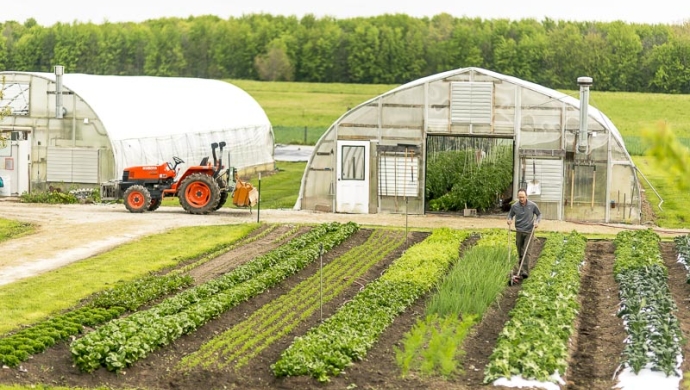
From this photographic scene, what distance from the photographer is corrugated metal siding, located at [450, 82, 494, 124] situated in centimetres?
3130

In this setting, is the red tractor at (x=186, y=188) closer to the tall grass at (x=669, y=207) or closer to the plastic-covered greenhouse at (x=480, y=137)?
the plastic-covered greenhouse at (x=480, y=137)

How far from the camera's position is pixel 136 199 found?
31719 mm

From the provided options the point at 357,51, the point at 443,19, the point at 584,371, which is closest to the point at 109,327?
the point at 584,371

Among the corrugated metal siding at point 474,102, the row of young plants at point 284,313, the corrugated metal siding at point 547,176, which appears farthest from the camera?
the corrugated metal siding at point 474,102

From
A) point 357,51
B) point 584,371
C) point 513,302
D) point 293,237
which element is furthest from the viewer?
point 357,51

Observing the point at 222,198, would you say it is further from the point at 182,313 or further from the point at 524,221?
the point at 182,313

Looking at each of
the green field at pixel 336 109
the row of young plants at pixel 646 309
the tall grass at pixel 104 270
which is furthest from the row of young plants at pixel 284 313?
the green field at pixel 336 109

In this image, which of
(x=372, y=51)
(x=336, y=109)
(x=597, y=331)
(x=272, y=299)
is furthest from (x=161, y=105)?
(x=372, y=51)

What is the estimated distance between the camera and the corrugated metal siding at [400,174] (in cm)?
3186

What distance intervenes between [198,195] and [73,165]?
19.9 feet

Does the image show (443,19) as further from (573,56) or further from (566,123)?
(566,123)

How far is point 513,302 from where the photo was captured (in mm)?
19625

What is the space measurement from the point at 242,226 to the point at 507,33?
81162mm

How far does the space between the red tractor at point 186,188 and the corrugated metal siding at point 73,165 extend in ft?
9.59
